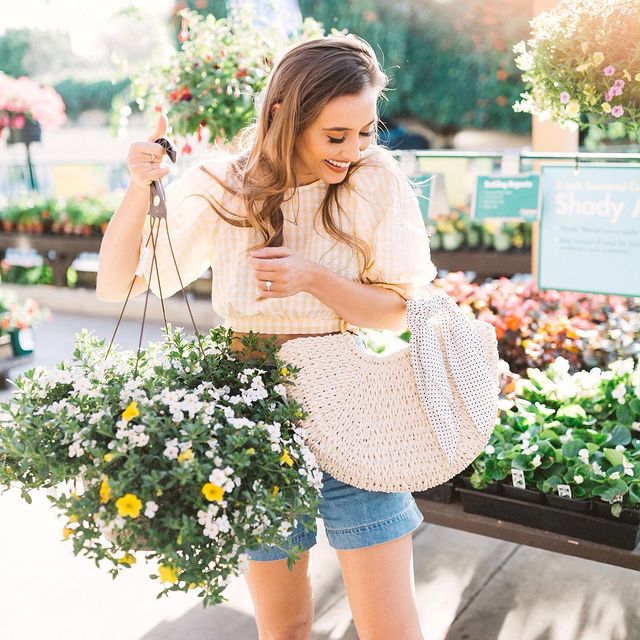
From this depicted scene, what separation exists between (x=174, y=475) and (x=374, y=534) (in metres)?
0.44

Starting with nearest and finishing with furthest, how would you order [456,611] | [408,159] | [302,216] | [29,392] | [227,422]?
[227,422]
[29,392]
[302,216]
[456,611]
[408,159]

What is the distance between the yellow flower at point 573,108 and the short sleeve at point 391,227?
1.04 metres

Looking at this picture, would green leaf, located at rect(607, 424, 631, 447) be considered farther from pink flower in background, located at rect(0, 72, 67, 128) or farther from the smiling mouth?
pink flower in background, located at rect(0, 72, 67, 128)

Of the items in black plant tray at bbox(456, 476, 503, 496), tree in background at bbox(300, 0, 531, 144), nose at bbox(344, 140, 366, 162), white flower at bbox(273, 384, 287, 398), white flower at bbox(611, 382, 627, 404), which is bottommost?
black plant tray at bbox(456, 476, 503, 496)

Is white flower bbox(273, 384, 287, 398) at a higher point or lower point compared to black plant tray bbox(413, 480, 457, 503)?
higher

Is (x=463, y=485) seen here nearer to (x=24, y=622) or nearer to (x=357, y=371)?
(x=357, y=371)

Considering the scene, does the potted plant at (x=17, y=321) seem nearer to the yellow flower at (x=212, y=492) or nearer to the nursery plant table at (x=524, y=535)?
the nursery plant table at (x=524, y=535)

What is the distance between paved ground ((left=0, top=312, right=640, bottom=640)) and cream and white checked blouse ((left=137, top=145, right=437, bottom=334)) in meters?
1.27

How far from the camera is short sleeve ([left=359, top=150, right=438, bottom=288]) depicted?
57.9 inches

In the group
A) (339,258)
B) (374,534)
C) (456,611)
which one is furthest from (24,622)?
(339,258)

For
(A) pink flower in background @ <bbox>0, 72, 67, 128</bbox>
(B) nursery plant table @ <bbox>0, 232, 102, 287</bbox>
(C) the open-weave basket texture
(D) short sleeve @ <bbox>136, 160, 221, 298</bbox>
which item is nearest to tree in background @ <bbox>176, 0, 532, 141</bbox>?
(A) pink flower in background @ <bbox>0, 72, 67, 128</bbox>

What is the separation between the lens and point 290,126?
139 centimetres

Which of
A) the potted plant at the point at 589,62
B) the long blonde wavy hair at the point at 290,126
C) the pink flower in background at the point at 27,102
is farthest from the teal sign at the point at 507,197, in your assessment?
the pink flower in background at the point at 27,102

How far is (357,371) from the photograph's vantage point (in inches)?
56.9
